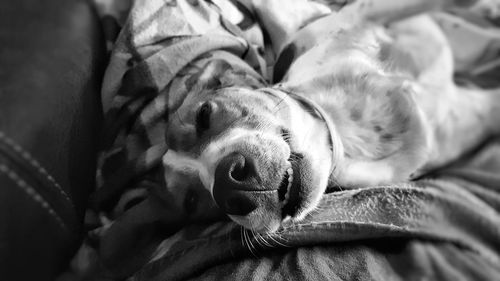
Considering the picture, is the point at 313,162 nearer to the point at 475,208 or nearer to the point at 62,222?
the point at 475,208

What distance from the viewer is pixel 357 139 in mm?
1316

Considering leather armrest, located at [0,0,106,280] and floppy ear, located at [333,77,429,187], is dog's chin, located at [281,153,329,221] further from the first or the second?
leather armrest, located at [0,0,106,280]

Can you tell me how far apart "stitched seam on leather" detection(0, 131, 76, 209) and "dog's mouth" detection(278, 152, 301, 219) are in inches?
17.7

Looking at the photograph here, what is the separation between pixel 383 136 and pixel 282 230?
41 centimetres

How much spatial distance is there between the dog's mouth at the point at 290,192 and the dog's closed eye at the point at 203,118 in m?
0.24

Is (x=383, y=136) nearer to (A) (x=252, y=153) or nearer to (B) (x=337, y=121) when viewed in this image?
(B) (x=337, y=121)

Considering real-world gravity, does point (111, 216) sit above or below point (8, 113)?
below

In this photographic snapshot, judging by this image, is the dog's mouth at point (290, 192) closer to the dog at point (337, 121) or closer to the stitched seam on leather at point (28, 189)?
the dog at point (337, 121)

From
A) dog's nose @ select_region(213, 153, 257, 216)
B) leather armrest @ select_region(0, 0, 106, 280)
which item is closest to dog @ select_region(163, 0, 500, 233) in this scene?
dog's nose @ select_region(213, 153, 257, 216)

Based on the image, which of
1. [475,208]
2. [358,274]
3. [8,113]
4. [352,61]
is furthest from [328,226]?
[8,113]

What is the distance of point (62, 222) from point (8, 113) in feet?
0.79

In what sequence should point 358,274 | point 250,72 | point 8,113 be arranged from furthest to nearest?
1. point 250,72
2. point 358,274
3. point 8,113

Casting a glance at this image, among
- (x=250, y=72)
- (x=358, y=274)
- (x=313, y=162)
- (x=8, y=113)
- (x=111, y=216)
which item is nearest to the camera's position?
(x=8, y=113)

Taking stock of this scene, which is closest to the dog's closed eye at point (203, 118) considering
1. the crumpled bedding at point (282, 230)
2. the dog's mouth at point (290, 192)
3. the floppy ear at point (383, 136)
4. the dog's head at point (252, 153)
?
the dog's head at point (252, 153)
